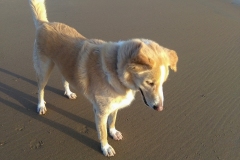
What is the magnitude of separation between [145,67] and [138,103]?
1.85 meters

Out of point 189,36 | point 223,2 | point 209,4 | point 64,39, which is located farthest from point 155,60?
point 223,2

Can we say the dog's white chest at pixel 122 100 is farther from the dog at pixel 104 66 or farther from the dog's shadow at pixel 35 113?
the dog's shadow at pixel 35 113

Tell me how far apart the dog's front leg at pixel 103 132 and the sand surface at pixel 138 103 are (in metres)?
0.10

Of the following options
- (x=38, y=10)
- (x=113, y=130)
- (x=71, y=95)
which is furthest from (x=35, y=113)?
(x=38, y=10)

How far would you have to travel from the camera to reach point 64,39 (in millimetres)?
3252

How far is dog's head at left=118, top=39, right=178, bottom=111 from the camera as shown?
232cm

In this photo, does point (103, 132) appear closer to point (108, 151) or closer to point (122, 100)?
point (108, 151)

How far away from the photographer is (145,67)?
231 centimetres

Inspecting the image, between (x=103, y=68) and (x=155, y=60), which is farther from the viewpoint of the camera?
(x=103, y=68)

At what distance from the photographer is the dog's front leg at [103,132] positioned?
3.02 meters

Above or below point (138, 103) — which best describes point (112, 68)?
above

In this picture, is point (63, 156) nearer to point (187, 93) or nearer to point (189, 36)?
point (187, 93)

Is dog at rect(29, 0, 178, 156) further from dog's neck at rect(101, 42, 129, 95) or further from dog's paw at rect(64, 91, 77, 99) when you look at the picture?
dog's paw at rect(64, 91, 77, 99)

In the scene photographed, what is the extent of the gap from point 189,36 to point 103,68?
423 cm
